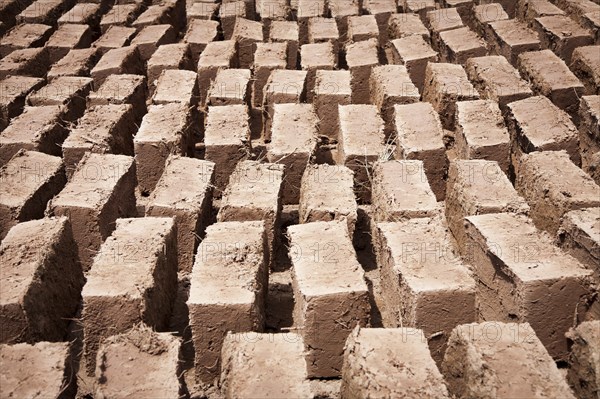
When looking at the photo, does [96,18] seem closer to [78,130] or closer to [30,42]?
[30,42]

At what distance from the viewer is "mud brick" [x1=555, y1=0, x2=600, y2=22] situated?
969 cm

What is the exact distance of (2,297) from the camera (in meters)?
4.57

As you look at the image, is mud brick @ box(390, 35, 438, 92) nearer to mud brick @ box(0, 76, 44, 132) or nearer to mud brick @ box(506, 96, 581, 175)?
mud brick @ box(506, 96, 581, 175)

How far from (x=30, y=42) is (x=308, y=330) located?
721 centimetres

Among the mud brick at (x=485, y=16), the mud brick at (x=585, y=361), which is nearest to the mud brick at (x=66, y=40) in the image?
the mud brick at (x=485, y=16)

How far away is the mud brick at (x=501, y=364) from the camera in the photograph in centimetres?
387

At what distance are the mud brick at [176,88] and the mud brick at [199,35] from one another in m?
1.36

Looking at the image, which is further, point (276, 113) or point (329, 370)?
point (276, 113)

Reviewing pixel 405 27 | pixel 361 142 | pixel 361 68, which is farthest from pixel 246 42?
pixel 361 142

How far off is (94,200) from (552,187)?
4009mm

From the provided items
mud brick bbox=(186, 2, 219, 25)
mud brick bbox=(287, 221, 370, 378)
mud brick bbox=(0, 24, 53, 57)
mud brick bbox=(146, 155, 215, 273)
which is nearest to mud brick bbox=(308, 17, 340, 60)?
mud brick bbox=(186, 2, 219, 25)

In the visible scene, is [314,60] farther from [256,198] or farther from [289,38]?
[256,198]

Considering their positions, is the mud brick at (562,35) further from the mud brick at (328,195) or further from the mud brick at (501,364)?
the mud brick at (501,364)

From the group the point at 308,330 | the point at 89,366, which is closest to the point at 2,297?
the point at 89,366
